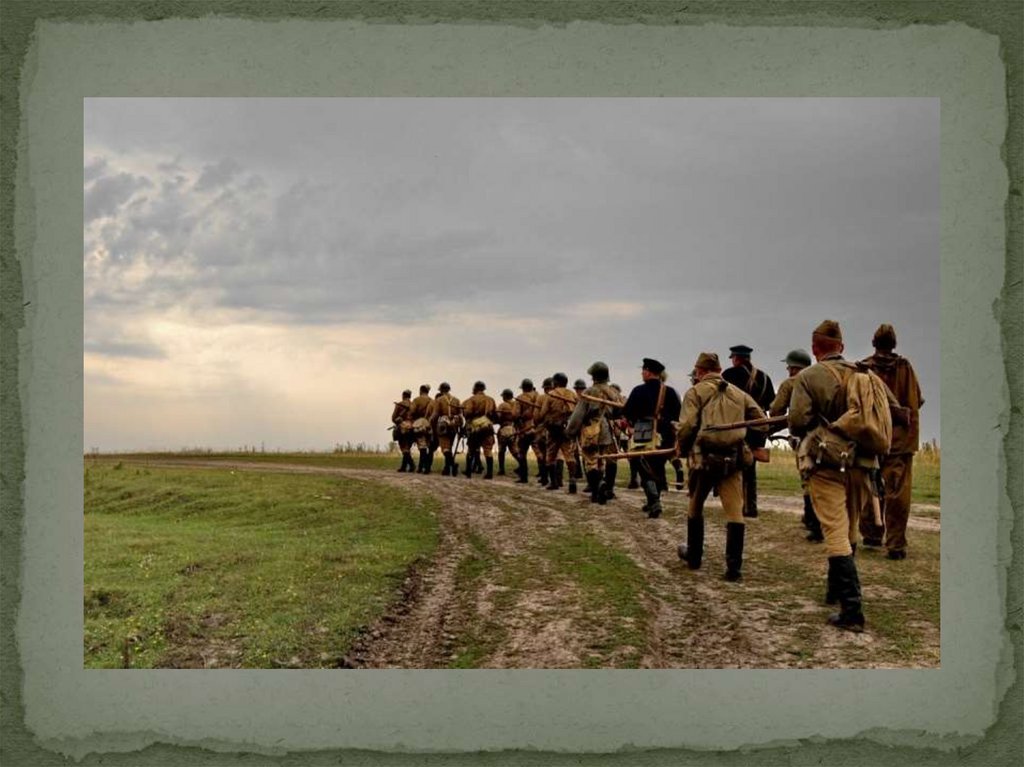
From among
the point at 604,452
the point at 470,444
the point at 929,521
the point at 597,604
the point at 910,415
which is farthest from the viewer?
the point at 470,444

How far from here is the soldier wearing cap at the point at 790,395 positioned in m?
9.34

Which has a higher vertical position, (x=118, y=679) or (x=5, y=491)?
(x=5, y=491)

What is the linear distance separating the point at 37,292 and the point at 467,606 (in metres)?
5.67

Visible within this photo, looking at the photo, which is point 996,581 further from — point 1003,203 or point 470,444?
point 470,444

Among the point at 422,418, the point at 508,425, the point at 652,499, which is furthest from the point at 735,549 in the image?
the point at 422,418

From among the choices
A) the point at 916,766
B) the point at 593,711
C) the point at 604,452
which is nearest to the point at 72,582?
the point at 593,711

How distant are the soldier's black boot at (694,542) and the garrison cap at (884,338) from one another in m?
3.06

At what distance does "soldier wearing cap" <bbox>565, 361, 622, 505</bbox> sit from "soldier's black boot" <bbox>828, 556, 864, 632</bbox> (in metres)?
8.21

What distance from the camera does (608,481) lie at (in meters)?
17.5

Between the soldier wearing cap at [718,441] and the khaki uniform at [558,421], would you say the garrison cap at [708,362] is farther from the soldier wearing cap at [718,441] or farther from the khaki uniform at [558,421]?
the khaki uniform at [558,421]

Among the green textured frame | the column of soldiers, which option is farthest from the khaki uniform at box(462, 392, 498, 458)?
the green textured frame

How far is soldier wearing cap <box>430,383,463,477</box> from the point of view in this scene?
24.5 meters

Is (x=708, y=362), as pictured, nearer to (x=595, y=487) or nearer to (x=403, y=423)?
(x=595, y=487)

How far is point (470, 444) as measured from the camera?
78.2 feet
